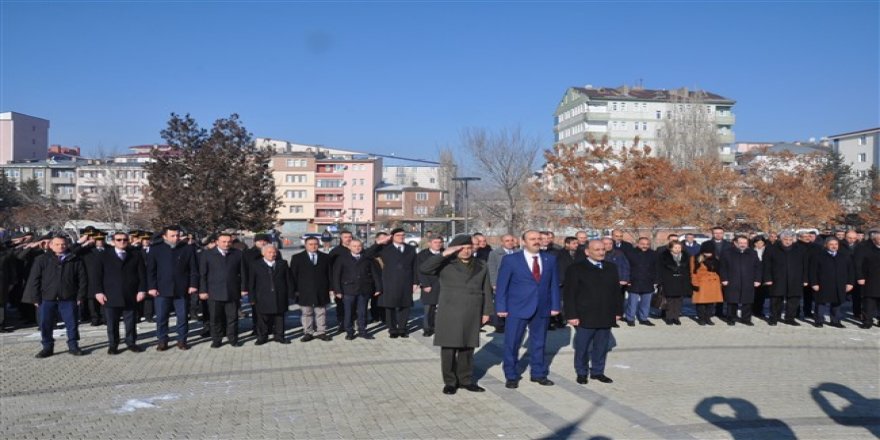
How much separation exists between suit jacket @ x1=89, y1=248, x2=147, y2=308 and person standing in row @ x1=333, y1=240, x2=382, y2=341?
320 cm

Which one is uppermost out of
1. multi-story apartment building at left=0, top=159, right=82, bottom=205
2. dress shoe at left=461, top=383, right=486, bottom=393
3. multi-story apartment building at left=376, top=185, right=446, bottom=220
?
multi-story apartment building at left=0, top=159, right=82, bottom=205

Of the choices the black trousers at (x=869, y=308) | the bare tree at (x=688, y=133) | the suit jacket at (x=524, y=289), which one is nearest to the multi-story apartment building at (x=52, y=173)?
the bare tree at (x=688, y=133)

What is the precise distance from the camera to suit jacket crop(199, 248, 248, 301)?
12.5 meters

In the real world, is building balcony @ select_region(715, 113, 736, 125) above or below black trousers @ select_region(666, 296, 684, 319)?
above

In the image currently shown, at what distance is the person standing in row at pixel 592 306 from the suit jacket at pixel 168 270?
612 centimetres

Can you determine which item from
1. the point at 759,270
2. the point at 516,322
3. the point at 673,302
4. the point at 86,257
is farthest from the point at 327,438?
the point at 759,270

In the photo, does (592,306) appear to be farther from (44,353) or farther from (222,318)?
(44,353)

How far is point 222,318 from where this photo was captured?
1281cm

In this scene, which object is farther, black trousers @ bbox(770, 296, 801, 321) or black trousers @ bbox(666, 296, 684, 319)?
black trousers @ bbox(770, 296, 801, 321)

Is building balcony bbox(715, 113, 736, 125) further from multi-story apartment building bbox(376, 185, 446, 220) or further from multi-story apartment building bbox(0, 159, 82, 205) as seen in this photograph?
multi-story apartment building bbox(0, 159, 82, 205)

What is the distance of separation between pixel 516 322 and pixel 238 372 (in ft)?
12.4

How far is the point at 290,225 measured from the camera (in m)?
100

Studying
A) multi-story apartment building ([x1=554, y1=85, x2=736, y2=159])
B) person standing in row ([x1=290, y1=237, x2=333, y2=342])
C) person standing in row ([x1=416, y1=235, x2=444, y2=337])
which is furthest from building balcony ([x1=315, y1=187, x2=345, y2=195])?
person standing in row ([x1=290, y1=237, x2=333, y2=342])

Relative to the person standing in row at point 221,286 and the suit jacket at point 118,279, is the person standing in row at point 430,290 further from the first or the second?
the suit jacket at point 118,279
